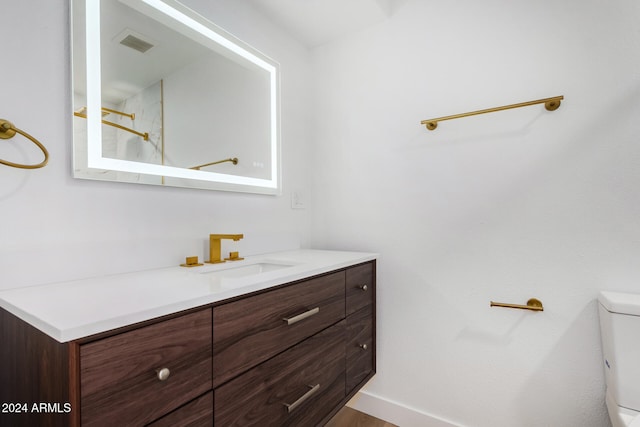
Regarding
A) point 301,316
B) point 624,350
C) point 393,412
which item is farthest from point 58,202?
point 624,350

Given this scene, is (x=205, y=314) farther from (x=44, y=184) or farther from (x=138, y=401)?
(x=44, y=184)

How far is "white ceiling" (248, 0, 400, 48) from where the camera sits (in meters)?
1.62

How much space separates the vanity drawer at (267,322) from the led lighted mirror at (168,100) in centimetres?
64

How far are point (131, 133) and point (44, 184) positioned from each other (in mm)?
321

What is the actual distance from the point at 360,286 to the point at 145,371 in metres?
1.03

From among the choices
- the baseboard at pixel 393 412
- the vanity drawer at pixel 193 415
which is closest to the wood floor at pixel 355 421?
the baseboard at pixel 393 412

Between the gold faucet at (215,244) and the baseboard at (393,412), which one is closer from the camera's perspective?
the gold faucet at (215,244)

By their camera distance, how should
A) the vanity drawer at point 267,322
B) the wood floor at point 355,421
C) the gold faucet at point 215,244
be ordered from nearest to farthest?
1. the vanity drawer at point 267,322
2. the gold faucet at point 215,244
3. the wood floor at point 355,421

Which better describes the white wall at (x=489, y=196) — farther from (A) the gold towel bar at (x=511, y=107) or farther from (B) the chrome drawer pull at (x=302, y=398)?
(B) the chrome drawer pull at (x=302, y=398)

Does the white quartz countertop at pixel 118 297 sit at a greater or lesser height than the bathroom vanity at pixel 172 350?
greater

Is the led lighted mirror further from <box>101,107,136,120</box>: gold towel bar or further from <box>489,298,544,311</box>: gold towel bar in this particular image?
<box>489,298,544,311</box>: gold towel bar

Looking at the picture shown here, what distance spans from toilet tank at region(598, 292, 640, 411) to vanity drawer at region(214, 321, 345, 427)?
939 millimetres

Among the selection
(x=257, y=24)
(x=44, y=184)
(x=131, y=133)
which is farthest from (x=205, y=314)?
(x=257, y=24)

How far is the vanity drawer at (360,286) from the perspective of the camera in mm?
1435
